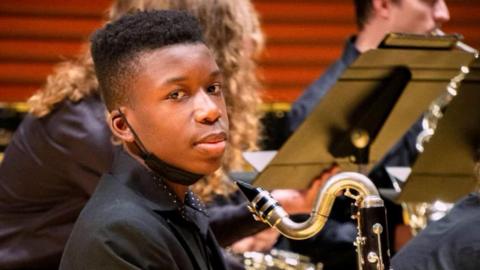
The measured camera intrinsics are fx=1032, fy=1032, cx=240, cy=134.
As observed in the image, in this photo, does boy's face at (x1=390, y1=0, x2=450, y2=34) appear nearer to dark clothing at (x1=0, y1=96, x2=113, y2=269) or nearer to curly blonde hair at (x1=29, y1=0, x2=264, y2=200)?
curly blonde hair at (x1=29, y1=0, x2=264, y2=200)

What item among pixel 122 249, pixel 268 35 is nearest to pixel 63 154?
pixel 122 249

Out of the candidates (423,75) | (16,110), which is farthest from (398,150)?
(16,110)

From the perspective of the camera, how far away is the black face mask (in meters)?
2.21

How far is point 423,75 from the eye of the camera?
3559mm

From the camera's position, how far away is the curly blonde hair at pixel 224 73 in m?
3.26

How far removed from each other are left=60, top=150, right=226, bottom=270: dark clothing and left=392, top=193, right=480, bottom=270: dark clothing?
1.64ft

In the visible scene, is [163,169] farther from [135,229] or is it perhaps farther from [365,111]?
[365,111]

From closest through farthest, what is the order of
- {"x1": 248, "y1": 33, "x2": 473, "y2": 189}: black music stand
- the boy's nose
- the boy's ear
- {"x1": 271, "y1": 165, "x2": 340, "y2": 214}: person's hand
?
the boy's nose < the boy's ear < {"x1": 248, "y1": 33, "x2": 473, "y2": 189}: black music stand < {"x1": 271, "y1": 165, "x2": 340, "y2": 214}: person's hand

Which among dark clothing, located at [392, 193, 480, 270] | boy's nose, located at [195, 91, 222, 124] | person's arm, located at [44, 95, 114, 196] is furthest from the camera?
person's arm, located at [44, 95, 114, 196]

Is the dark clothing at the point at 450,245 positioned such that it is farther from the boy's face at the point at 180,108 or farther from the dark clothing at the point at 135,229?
the boy's face at the point at 180,108

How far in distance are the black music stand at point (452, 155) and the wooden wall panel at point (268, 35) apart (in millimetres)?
2995

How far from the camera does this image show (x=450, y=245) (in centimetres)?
242

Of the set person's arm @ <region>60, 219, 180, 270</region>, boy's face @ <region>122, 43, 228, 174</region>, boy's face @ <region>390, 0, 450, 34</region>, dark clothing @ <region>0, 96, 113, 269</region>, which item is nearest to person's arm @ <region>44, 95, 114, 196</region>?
dark clothing @ <region>0, 96, 113, 269</region>

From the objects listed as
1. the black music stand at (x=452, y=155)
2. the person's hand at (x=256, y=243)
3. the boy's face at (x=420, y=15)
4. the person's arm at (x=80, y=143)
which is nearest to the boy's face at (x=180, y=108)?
the person's arm at (x=80, y=143)
